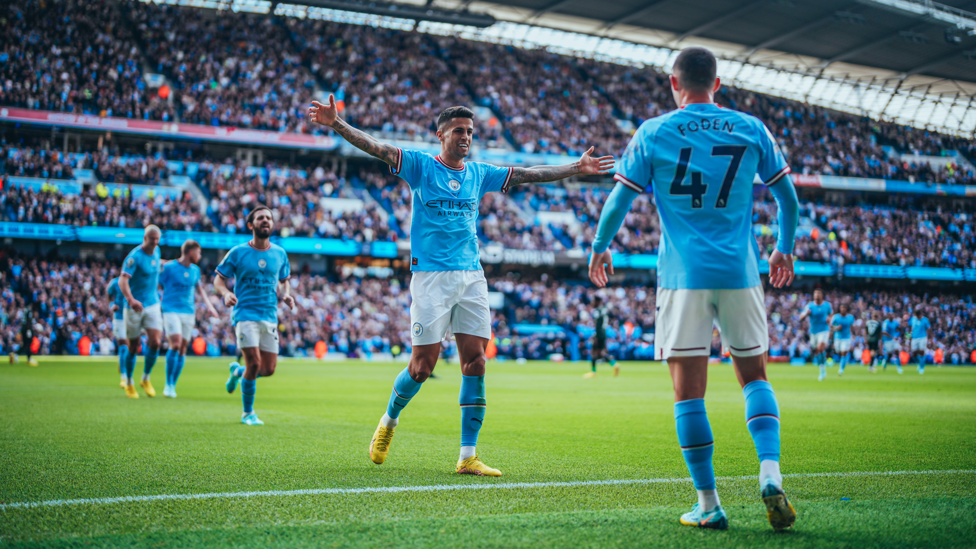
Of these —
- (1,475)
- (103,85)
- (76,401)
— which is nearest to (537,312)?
(103,85)

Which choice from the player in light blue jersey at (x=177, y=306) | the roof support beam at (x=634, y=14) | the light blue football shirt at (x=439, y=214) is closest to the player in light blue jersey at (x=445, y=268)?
the light blue football shirt at (x=439, y=214)

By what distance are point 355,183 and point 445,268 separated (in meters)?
34.4

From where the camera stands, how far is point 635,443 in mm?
6938

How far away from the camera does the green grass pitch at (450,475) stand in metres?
3.40

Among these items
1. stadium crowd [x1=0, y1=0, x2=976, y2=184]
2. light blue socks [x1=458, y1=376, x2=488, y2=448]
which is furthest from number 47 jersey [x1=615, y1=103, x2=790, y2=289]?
stadium crowd [x1=0, y1=0, x2=976, y2=184]

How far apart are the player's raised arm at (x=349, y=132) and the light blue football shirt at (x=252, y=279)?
3.56 m

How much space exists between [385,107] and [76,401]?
30416 mm

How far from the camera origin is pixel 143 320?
37.7 ft

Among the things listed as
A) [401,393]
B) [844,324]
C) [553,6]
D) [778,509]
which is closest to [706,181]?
[778,509]

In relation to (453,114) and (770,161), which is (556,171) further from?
(770,161)

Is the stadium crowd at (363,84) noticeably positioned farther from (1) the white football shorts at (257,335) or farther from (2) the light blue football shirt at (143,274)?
(1) the white football shorts at (257,335)

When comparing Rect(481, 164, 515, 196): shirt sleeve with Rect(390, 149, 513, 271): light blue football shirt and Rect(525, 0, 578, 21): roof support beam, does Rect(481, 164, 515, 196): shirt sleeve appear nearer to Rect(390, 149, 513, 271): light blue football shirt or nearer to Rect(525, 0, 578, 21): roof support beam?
Rect(390, 149, 513, 271): light blue football shirt

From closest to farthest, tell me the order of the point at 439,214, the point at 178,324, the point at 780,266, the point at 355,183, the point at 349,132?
the point at 780,266
the point at 349,132
the point at 439,214
the point at 178,324
the point at 355,183

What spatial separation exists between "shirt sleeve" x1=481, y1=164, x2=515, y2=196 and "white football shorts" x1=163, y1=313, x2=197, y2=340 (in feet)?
24.3
